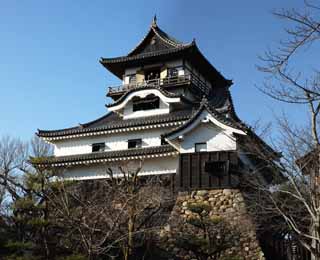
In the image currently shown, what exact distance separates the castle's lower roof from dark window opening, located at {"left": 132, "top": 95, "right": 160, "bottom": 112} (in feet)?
11.5

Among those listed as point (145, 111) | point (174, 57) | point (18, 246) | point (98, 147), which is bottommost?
point (18, 246)

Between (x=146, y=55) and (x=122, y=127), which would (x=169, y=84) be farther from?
(x=122, y=127)

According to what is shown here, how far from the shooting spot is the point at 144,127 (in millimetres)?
22750

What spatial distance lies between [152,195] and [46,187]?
18.0ft

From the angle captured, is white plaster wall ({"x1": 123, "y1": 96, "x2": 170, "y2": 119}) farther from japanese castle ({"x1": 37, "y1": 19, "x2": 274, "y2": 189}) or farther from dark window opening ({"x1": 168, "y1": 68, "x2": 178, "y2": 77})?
dark window opening ({"x1": 168, "y1": 68, "x2": 178, "y2": 77})

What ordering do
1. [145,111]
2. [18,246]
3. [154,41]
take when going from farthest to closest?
[154,41]
[145,111]
[18,246]

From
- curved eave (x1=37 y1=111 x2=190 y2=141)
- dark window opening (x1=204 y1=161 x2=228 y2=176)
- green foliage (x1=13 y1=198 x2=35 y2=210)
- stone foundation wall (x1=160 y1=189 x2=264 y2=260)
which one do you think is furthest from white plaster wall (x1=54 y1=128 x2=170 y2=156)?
green foliage (x1=13 y1=198 x2=35 y2=210)

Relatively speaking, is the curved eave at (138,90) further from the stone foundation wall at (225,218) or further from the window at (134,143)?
the stone foundation wall at (225,218)

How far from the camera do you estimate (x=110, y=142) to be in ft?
77.9

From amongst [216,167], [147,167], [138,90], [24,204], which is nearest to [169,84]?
[138,90]

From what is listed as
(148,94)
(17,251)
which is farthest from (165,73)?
(17,251)

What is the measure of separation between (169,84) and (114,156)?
5.91 metres

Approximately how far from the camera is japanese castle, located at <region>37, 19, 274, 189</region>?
19.6 meters

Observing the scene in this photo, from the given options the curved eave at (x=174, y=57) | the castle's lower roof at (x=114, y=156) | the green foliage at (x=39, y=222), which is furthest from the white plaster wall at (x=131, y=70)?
the green foliage at (x=39, y=222)
